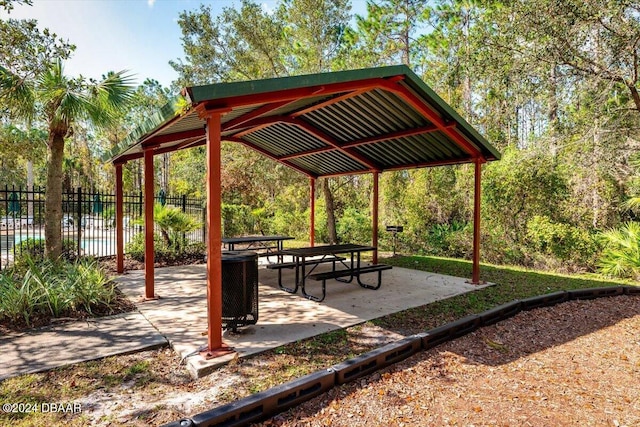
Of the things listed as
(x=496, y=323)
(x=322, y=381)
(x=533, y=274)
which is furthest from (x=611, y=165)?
(x=322, y=381)

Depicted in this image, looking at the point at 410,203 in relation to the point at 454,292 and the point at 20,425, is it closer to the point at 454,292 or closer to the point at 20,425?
the point at 454,292

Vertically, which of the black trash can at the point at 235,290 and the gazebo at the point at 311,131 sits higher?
the gazebo at the point at 311,131

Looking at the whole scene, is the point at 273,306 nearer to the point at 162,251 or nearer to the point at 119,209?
the point at 119,209

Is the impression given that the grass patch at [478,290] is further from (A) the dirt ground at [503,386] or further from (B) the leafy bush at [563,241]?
(B) the leafy bush at [563,241]

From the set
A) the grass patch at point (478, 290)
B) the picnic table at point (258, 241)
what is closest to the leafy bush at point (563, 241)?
the grass patch at point (478, 290)

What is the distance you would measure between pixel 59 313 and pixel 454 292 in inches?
251

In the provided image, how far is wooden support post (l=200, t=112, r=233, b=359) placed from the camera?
3590mm

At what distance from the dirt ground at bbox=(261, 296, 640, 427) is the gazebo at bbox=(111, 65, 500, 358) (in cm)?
161

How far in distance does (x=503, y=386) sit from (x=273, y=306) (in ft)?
11.1

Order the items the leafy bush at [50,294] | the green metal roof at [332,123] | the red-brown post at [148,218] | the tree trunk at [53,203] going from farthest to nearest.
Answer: the tree trunk at [53,203], the red-brown post at [148,218], the leafy bush at [50,294], the green metal roof at [332,123]

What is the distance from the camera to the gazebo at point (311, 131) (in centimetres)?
361

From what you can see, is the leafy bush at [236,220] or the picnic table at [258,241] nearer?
the picnic table at [258,241]

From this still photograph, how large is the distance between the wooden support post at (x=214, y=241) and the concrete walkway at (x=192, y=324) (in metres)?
0.26

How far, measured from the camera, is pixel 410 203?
13.2 metres
